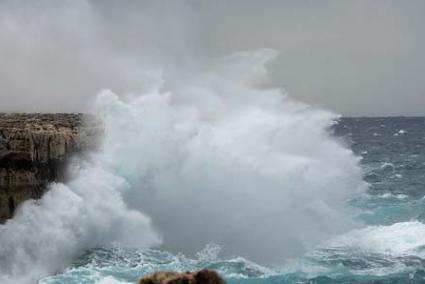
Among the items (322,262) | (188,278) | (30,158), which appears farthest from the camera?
(30,158)

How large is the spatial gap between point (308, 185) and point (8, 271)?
1523cm

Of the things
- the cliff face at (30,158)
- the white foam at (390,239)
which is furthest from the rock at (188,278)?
the white foam at (390,239)

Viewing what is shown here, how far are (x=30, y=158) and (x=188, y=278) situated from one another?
17.2m

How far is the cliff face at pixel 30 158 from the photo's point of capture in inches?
874

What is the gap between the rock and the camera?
6824 millimetres

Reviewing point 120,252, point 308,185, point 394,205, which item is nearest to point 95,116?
point 120,252

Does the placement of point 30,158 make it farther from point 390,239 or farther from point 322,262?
point 390,239

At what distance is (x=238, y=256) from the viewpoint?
71.6 feet

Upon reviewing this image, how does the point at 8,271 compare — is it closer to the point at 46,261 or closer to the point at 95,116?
the point at 46,261

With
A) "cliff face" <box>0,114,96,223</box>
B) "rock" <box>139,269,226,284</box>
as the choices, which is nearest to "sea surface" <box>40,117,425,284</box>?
"cliff face" <box>0,114,96,223</box>

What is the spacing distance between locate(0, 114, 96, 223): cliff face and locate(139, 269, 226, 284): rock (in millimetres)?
16223

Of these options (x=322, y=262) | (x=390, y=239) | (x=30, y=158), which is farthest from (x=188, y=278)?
(x=390, y=239)

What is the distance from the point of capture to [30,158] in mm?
22953

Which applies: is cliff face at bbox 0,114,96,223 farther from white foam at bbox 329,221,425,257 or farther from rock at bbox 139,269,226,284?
rock at bbox 139,269,226,284
